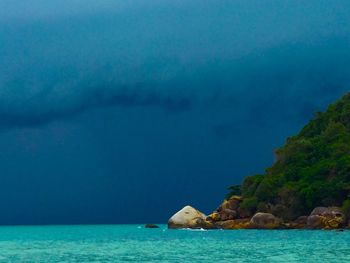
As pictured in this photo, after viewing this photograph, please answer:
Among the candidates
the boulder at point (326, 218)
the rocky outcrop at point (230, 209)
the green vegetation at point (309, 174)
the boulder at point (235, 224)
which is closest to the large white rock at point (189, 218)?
the rocky outcrop at point (230, 209)

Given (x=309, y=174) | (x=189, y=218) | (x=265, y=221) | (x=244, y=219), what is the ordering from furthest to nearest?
(x=189, y=218) → (x=244, y=219) → (x=309, y=174) → (x=265, y=221)

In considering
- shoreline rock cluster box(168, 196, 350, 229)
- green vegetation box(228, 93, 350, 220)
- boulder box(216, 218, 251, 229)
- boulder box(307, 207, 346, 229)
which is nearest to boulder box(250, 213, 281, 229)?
shoreline rock cluster box(168, 196, 350, 229)

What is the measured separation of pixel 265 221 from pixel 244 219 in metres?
8.65

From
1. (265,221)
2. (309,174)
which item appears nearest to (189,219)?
(265,221)

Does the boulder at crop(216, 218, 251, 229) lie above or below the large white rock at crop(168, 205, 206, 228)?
below

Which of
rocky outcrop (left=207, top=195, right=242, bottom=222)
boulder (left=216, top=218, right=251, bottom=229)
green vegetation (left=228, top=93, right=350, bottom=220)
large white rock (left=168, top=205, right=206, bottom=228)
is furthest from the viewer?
large white rock (left=168, top=205, right=206, bottom=228)

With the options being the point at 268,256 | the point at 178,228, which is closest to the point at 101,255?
the point at 268,256

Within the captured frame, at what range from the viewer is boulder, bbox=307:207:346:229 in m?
94.4

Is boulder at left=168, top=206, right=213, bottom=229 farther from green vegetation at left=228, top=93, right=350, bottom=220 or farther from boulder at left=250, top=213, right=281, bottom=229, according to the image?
boulder at left=250, top=213, right=281, bottom=229

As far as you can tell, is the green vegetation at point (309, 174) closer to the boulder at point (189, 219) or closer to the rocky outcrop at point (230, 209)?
the rocky outcrop at point (230, 209)

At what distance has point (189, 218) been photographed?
123 metres

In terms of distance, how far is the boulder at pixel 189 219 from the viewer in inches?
4691

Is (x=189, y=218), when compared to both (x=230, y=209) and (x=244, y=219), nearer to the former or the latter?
(x=230, y=209)

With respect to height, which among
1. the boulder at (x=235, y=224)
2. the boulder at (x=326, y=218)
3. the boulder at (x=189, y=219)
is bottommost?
the boulder at (x=326, y=218)
